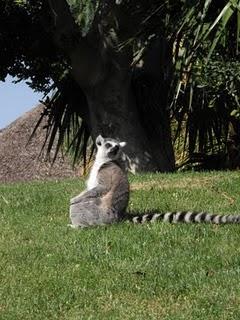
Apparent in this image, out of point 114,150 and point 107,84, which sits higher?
point 107,84

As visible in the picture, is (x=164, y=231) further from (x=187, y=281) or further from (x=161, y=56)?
(x=161, y=56)

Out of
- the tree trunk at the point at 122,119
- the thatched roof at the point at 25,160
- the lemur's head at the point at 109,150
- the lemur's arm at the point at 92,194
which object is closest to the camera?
the lemur's arm at the point at 92,194

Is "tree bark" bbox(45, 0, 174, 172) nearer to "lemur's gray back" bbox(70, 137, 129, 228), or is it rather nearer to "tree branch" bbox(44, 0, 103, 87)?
"tree branch" bbox(44, 0, 103, 87)

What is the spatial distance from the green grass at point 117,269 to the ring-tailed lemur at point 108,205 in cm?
22

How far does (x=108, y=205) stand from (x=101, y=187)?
26cm

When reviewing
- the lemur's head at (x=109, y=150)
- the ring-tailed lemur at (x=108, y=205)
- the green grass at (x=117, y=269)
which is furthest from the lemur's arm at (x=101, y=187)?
the green grass at (x=117, y=269)

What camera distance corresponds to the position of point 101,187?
342 inches

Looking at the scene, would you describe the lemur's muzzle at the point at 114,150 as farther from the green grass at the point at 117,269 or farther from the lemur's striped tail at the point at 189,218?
the green grass at the point at 117,269

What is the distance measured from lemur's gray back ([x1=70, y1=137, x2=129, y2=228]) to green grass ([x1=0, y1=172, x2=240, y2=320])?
8.6 inches

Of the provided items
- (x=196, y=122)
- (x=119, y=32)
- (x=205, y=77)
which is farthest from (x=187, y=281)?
(x=196, y=122)

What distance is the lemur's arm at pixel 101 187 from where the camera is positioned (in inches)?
340

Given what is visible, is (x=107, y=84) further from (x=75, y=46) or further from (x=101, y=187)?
(x=101, y=187)

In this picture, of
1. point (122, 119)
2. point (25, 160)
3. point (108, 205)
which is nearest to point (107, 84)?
point (122, 119)

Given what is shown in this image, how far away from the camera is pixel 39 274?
6688 mm
